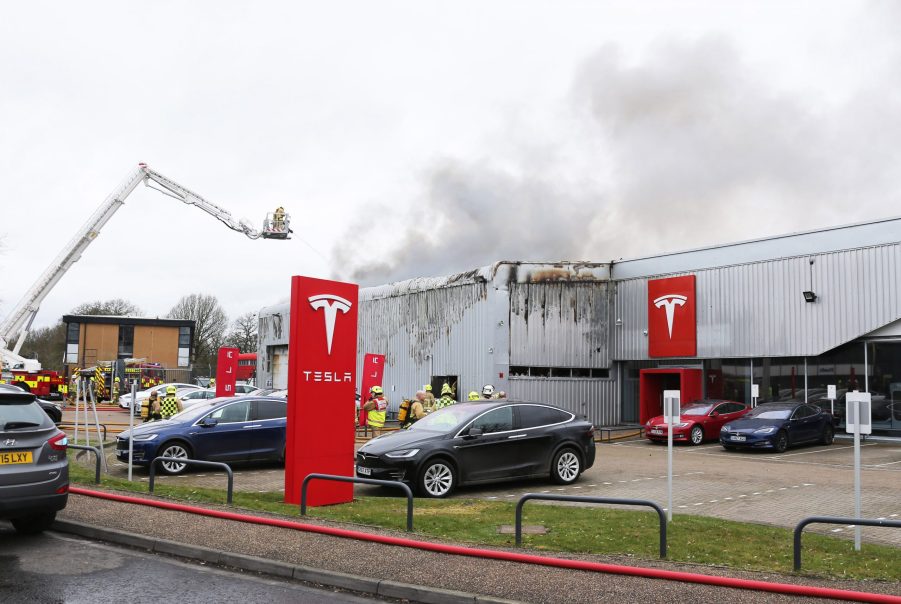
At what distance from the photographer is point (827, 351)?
78.5 ft

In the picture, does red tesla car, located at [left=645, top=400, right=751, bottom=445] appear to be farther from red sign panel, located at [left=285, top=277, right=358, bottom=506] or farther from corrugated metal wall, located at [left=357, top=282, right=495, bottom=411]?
red sign panel, located at [left=285, top=277, right=358, bottom=506]

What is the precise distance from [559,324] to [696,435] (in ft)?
25.1

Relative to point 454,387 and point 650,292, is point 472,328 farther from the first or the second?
point 650,292

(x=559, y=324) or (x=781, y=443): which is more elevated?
(x=559, y=324)

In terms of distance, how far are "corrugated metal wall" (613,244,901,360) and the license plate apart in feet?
74.2

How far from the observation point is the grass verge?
756 cm

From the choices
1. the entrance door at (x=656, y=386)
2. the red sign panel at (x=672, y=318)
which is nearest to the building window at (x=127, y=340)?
the entrance door at (x=656, y=386)

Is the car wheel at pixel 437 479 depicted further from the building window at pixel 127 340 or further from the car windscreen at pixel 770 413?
the building window at pixel 127 340

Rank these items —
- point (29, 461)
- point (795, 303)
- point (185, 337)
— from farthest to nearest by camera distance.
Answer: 1. point (185, 337)
2. point (795, 303)
3. point (29, 461)

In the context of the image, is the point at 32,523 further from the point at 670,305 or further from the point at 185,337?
the point at 185,337

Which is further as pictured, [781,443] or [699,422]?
[699,422]

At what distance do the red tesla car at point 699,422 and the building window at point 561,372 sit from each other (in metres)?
5.72

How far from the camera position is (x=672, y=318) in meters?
28.2

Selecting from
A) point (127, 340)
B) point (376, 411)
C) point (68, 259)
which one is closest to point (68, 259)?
point (68, 259)
